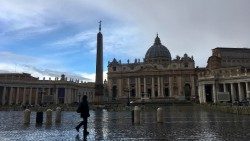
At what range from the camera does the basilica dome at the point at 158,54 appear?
139m

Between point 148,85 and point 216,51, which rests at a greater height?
point 216,51

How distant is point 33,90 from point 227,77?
70430mm

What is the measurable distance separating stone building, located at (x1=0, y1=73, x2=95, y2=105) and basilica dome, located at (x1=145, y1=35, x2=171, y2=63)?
1302 inches

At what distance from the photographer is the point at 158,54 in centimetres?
13975

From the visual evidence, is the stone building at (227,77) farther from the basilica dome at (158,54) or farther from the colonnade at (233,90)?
the basilica dome at (158,54)

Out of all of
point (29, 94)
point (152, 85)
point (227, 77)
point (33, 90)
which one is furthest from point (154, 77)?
point (29, 94)

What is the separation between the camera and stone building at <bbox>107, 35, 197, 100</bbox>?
5094 inches

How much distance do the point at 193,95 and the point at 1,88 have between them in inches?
2770

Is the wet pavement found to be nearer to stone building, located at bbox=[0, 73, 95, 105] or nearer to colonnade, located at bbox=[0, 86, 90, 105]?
stone building, located at bbox=[0, 73, 95, 105]

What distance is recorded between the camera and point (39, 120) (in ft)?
76.9

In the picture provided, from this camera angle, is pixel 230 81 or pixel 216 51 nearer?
pixel 230 81

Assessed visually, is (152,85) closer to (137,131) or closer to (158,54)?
(158,54)

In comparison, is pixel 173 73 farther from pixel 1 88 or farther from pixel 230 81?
pixel 1 88

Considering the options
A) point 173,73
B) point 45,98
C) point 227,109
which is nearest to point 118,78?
point 173,73
